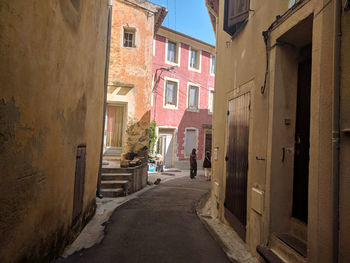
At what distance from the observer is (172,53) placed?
1797 cm

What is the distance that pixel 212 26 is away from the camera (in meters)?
10.6

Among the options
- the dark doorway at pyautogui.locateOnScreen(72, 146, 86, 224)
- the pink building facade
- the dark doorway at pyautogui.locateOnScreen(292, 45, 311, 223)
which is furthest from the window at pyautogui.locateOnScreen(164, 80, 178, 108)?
the dark doorway at pyautogui.locateOnScreen(292, 45, 311, 223)

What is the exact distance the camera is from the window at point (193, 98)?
19.1m

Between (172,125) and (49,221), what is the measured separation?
15.0 meters

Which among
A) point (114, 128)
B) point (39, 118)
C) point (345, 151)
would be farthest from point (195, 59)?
point (345, 151)

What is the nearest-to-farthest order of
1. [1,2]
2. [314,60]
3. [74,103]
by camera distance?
[1,2]
[314,60]
[74,103]

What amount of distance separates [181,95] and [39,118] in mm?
16037

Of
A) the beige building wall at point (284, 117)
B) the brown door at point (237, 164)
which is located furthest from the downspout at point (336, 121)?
the brown door at point (237, 164)

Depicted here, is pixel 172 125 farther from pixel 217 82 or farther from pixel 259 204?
pixel 259 204

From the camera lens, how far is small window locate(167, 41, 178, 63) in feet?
58.3

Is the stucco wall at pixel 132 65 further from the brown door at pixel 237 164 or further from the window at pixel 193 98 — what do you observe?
the window at pixel 193 98

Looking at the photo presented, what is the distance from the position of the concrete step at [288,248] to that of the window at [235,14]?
3812 millimetres

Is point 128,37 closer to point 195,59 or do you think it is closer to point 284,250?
point 195,59

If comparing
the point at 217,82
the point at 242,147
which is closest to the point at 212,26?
the point at 217,82
